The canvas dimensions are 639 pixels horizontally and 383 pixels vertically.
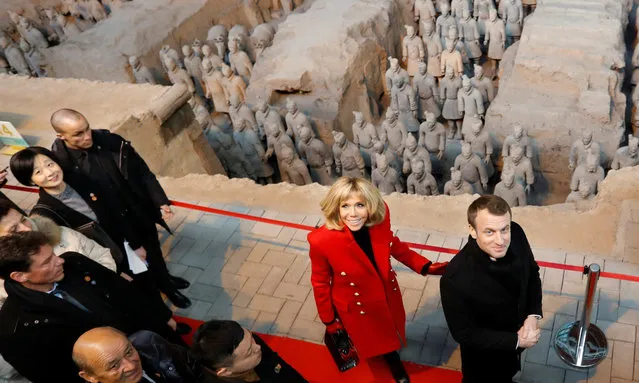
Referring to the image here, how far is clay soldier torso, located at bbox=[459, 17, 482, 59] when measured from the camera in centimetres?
927

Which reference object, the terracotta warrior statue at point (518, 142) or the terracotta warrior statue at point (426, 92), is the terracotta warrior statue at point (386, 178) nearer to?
the terracotta warrior statue at point (518, 142)

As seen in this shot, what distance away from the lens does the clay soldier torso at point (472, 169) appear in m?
6.76

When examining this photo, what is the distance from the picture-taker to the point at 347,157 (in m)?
7.67

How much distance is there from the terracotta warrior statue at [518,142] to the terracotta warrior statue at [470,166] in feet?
1.05

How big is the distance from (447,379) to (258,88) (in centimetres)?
655

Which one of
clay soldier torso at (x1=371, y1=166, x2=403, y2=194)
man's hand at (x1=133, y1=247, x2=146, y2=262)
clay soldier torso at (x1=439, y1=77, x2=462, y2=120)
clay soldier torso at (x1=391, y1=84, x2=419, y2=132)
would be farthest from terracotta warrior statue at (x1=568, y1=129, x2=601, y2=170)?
A: man's hand at (x1=133, y1=247, x2=146, y2=262)

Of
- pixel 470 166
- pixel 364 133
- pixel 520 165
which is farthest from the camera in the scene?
pixel 364 133

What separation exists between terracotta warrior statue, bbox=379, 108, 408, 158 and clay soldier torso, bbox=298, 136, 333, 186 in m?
0.88

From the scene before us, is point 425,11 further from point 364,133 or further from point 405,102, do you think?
point 364,133

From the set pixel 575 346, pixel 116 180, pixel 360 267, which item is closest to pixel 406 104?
pixel 575 346

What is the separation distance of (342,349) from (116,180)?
1.75 meters

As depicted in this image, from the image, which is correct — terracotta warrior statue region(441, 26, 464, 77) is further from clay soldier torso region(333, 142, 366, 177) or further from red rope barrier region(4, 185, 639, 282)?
red rope barrier region(4, 185, 639, 282)

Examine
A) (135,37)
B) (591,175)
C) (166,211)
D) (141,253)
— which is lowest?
(591,175)

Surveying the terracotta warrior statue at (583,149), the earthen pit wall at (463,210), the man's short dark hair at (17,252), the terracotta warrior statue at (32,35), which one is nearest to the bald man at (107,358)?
the man's short dark hair at (17,252)
